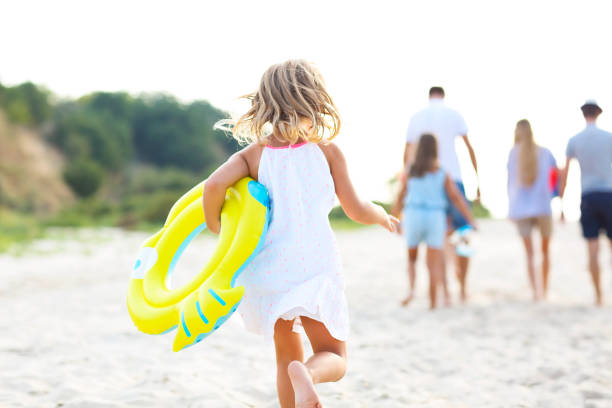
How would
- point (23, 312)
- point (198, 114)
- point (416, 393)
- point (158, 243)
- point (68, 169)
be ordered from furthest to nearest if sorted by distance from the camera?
point (198, 114) < point (68, 169) < point (23, 312) < point (416, 393) < point (158, 243)

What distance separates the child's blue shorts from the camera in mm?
6352

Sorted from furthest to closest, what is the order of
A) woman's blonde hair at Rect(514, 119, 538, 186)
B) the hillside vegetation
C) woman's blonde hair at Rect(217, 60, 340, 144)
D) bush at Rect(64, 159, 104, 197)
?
bush at Rect(64, 159, 104, 197), the hillside vegetation, woman's blonde hair at Rect(514, 119, 538, 186), woman's blonde hair at Rect(217, 60, 340, 144)

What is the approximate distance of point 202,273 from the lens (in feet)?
9.53

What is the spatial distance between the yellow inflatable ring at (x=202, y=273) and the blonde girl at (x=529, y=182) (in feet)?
16.0

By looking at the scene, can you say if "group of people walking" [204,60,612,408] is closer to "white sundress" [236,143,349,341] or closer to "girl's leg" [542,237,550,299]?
"white sundress" [236,143,349,341]

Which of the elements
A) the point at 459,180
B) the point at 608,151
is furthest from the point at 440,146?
the point at 608,151

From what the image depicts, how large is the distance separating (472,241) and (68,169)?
23.7m

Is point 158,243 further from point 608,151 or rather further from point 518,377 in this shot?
point 608,151

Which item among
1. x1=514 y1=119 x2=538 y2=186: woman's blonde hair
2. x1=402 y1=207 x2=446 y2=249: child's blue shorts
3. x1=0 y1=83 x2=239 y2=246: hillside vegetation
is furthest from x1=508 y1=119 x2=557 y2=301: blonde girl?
x1=0 y1=83 x2=239 y2=246: hillside vegetation

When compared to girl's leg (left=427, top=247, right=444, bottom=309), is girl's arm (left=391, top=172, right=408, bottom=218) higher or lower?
higher

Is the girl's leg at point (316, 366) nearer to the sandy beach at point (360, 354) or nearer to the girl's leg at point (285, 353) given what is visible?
the girl's leg at point (285, 353)

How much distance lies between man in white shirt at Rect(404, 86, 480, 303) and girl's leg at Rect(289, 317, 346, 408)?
4.08 meters

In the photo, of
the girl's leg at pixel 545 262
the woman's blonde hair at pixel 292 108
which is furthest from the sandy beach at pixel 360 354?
the woman's blonde hair at pixel 292 108

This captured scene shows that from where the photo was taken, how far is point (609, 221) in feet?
21.9
